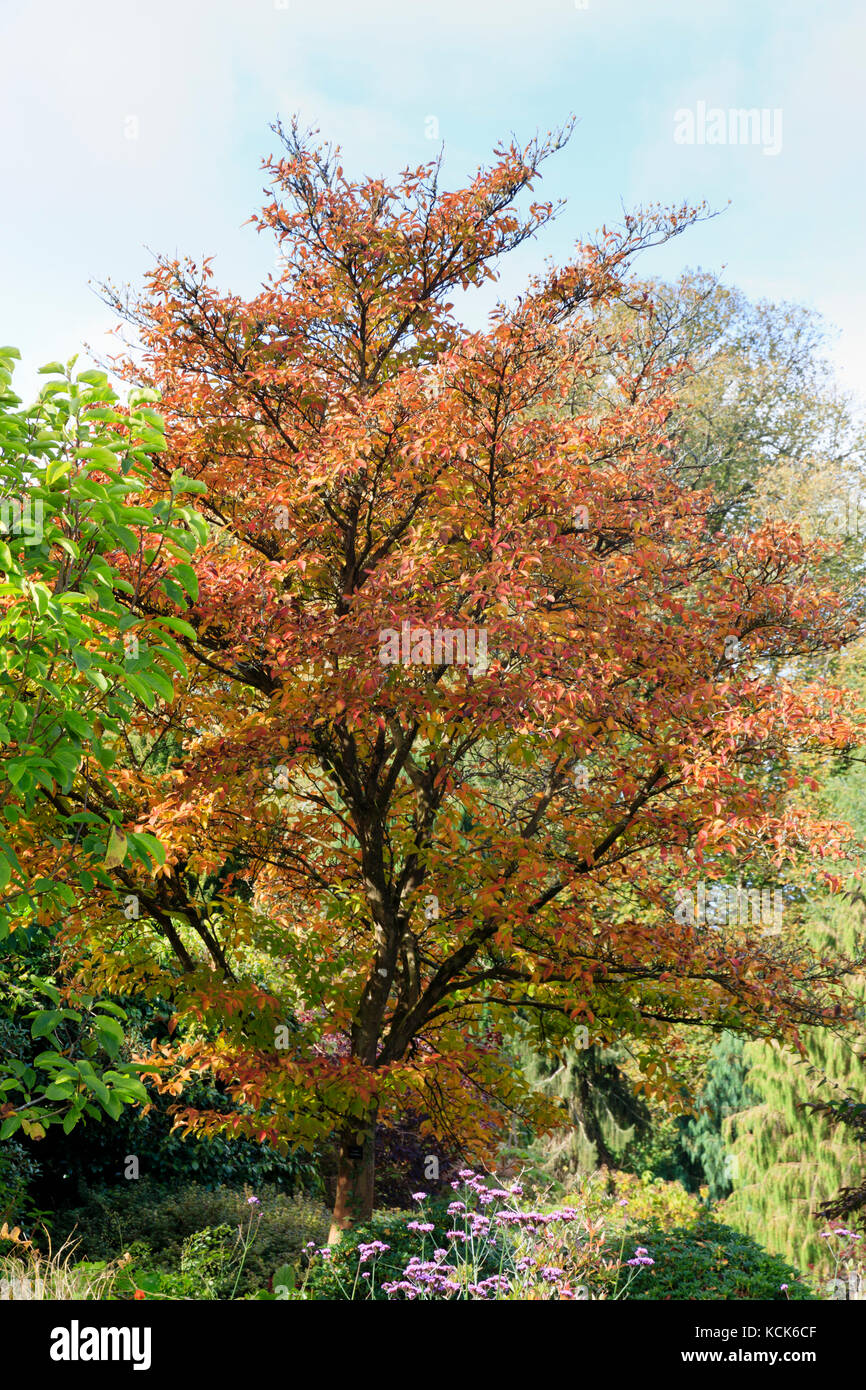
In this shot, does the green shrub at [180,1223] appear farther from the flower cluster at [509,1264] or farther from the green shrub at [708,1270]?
the green shrub at [708,1270]

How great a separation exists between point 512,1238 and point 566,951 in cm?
159

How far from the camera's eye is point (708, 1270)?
625cm

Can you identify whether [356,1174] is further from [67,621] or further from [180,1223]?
[67,621]

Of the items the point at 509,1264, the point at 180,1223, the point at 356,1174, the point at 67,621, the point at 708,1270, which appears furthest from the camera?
the point at 180,1223

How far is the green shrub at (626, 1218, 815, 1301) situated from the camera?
5.88 meters

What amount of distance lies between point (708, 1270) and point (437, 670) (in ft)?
Result: 13.1

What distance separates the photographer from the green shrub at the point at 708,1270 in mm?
5883

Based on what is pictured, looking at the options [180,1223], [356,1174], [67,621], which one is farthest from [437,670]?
[180,1223]

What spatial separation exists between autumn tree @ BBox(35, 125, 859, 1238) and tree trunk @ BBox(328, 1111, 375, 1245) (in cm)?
2

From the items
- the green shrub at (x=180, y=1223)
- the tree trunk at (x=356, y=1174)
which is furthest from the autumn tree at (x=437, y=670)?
the green shrub at (x=180, y=1223)

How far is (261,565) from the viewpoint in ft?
19.5

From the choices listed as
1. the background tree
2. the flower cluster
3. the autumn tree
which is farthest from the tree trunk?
the background tree

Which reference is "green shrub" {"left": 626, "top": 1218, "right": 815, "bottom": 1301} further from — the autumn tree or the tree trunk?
the tree trunk
